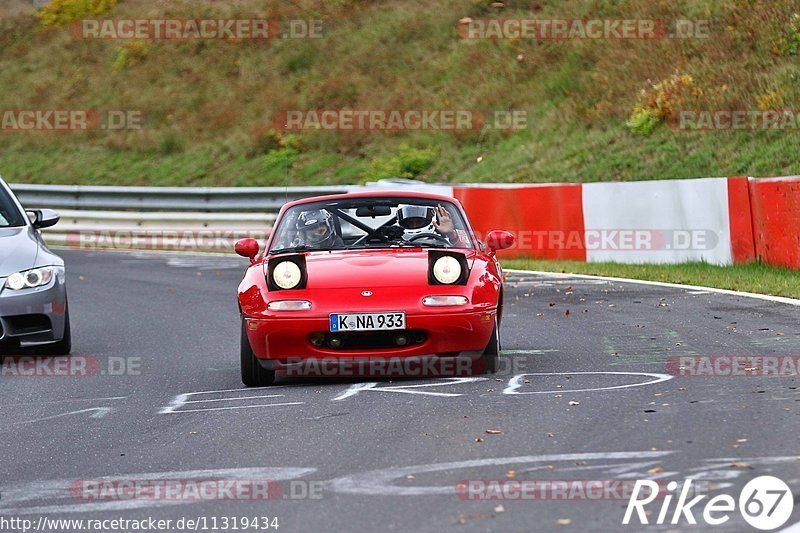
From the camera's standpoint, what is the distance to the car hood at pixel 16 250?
10.6 meters

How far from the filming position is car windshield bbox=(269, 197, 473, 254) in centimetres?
941

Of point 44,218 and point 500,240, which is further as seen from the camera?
point 44,218

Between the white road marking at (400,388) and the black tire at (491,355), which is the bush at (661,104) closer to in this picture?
the black tire at (491,355)

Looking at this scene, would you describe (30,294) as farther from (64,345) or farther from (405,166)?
(405,166)

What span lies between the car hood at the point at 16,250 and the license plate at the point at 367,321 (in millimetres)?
3313

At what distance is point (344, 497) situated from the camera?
5359 mm

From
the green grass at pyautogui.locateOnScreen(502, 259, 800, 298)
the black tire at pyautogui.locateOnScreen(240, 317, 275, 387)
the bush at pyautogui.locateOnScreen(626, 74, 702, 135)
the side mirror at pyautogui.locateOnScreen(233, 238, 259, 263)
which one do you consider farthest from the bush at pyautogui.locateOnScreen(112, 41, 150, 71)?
the black tire at pyautogui.locateOnScreen(240, 317, 275, 387)

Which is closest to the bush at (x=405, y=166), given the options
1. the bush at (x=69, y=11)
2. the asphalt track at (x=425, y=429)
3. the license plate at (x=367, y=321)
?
the asphalt track at (x=425, y=429)

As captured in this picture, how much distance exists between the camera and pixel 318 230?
9.54 metres

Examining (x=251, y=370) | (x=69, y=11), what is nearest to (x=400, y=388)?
(x=251, y=370)

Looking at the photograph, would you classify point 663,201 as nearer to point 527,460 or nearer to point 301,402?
point 301,402

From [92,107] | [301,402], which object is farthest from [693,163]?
[92,107]

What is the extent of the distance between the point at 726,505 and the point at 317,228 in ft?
16.5

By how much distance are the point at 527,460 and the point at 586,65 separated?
24.5 metres
